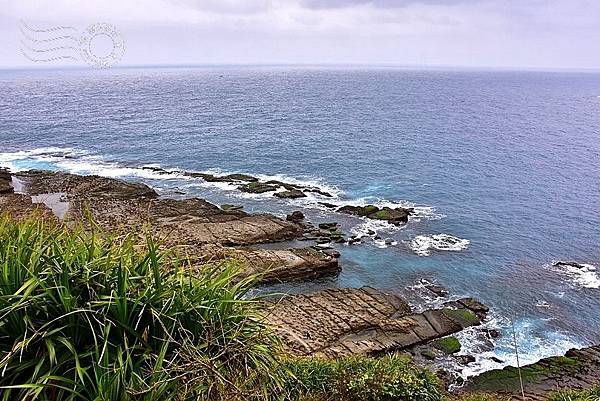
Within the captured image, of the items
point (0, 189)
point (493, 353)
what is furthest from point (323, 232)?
point (0, 189)

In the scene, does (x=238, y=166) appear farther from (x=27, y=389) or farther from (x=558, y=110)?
(x=558, y=110)

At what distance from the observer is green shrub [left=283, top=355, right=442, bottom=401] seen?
1184 centimetres

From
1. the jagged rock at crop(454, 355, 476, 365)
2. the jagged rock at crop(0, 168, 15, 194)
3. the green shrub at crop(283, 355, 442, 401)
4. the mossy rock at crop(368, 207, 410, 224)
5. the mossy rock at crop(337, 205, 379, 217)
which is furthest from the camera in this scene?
the jagged rock at crop(0, 168, 15, 194)

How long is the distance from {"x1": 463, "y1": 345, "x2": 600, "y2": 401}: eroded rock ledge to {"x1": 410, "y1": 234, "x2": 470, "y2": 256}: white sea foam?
502 inches

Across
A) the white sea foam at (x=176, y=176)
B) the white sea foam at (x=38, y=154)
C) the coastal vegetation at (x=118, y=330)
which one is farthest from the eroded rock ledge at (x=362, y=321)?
the white sea foam at (x=38, y=154)

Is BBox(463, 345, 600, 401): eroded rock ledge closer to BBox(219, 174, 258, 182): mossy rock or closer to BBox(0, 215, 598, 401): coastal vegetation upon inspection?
BBox(0, 215, 598, 401): coastal vegetation

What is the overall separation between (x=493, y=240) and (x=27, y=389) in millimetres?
37413

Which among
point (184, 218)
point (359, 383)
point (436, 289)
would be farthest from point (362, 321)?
point (184, 218)

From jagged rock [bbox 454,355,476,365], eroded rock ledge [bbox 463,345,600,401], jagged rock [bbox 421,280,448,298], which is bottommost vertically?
jagged rock [bbox 454,355,476,365]

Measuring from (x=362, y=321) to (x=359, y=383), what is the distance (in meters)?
13.6

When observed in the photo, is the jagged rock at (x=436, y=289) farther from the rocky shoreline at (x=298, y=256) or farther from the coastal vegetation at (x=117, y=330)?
the coastal vegetation at (x=117, y=330)

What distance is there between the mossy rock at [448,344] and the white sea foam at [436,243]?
34.3 feet

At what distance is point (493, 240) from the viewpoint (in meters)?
38.1

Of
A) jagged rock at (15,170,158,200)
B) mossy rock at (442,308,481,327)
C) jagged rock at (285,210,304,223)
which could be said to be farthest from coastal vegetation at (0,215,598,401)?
jagged rock at (15,170,158,200)
